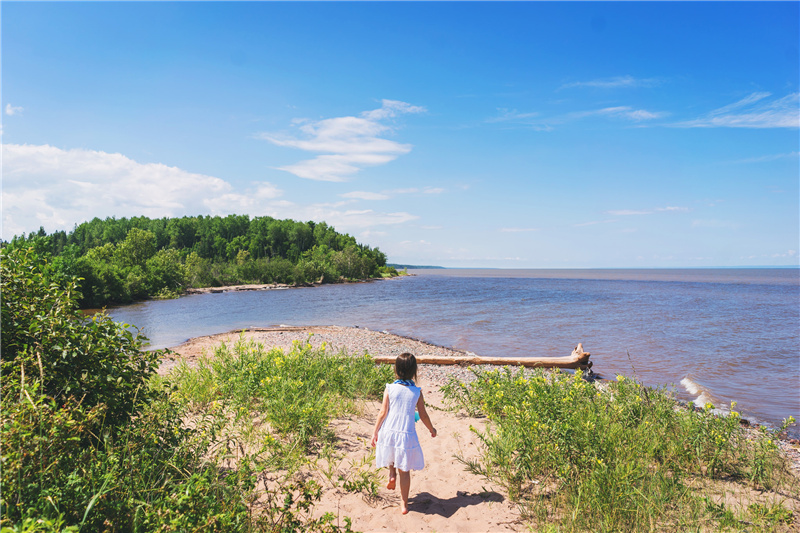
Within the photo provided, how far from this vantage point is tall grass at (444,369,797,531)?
436 centimetres

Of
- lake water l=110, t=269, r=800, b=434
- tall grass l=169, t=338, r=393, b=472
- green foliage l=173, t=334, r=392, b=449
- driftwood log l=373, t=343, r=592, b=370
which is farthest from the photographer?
driftwood log l=373, t=343, r=592, b=370

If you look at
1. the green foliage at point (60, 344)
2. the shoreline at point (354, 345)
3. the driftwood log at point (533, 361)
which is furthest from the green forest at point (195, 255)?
the driftwood log at point (533, 361)

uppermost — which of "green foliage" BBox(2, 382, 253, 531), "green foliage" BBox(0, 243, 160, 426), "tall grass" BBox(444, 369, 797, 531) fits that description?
"green foliage" BBox(0, 243, 160, 426)

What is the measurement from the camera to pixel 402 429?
197 inches

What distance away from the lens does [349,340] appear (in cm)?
1945

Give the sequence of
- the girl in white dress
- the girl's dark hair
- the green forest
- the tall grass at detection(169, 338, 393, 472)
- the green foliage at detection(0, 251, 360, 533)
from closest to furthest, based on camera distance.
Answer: the green foliage at detection(0, 251, 360, 533)
the girl in white dress
the girl's dark hair
the tall grass at detection(169, 338, 393, 472)
the green forest

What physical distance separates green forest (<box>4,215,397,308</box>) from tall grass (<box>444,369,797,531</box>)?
632 cm

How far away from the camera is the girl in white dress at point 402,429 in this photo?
491 cm

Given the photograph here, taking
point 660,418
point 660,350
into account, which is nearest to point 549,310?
point 660,350

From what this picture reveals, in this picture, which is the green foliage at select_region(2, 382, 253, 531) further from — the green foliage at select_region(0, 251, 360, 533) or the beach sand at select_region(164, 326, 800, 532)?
the beach sand at select_region(164, 326, 800, 532)

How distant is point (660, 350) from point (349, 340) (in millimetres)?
14580

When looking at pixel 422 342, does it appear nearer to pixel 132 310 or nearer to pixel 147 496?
pixel 147 496

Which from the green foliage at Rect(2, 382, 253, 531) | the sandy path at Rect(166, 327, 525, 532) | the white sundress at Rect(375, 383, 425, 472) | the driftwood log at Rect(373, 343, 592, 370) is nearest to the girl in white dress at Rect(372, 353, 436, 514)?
the white sundress at Rect(375, 383, 425, 472)

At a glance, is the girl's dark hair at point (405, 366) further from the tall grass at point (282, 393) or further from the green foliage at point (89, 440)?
the green foliage at point (89, 440)
